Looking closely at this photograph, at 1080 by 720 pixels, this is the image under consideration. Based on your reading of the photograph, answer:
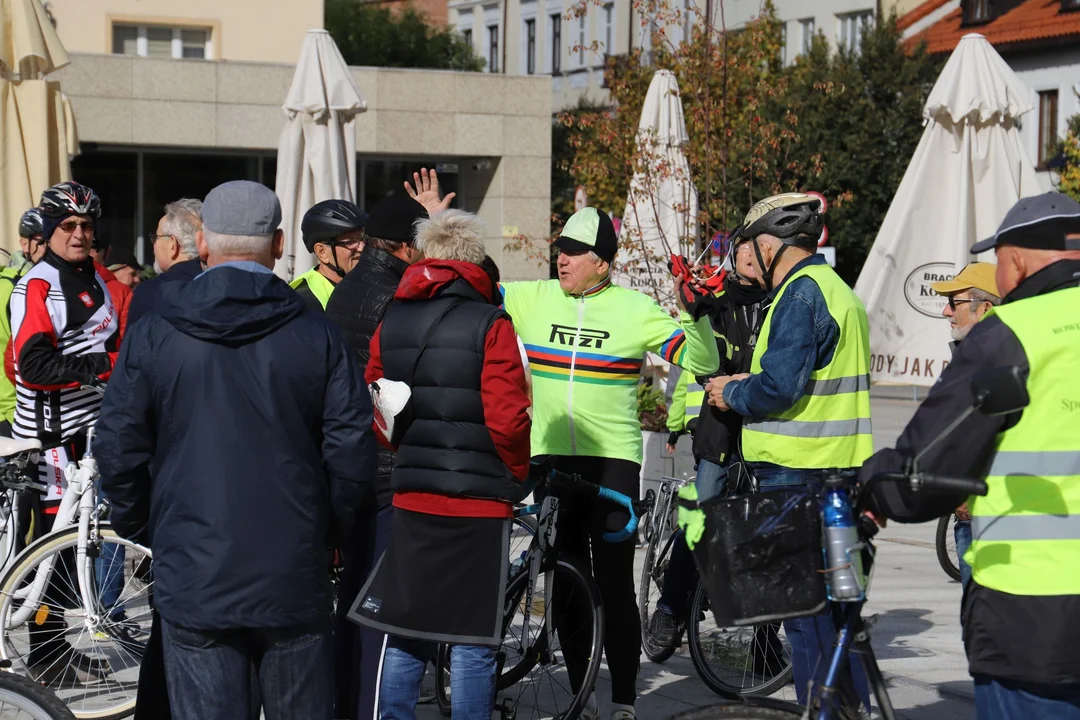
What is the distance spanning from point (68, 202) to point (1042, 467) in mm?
4474

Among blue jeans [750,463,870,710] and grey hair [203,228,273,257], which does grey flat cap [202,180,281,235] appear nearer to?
grey hair [203,228,273,257]

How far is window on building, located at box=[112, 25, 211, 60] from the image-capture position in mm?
29484

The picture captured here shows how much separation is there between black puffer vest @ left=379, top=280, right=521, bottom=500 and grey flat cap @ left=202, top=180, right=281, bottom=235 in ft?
2.76

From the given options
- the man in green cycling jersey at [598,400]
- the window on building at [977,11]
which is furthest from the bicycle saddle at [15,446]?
the window on building at [977,11]

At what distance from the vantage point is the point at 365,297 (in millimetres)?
5742

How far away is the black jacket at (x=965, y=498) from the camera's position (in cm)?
348

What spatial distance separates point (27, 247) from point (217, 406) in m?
3.90

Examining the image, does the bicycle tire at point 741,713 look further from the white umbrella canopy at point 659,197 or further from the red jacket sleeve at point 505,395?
the white umbrella canopy at point 659,197

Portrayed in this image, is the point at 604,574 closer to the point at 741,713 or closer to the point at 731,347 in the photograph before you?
the point at 731,347

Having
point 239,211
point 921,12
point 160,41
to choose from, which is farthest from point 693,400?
point 921,12

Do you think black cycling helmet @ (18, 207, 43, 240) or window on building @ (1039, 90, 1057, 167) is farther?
window on building @ (1039, 90, 1057, 167)

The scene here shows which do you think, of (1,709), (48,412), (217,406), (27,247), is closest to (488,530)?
(217,406)

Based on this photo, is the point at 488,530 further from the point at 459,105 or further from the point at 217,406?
the point at 459,105

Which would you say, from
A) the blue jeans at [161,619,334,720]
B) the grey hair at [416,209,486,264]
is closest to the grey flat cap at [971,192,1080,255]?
the grey hair at [416,209,486,264]
